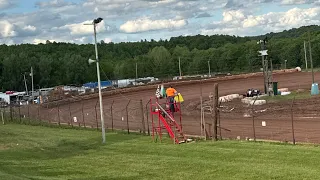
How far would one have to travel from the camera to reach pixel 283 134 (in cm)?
2962

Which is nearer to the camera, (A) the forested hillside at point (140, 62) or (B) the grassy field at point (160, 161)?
(B) the grassy field at point (160, 161)

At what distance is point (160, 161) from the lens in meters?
19.3

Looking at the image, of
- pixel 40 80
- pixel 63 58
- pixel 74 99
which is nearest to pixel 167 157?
pixel 74 99

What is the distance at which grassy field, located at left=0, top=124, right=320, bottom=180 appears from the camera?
51.1 ft

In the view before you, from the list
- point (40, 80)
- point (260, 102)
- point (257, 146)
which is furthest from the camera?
point (40, 80)

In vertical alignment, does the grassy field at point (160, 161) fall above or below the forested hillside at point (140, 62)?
below

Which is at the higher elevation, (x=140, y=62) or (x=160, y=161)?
(x=140, y=62)

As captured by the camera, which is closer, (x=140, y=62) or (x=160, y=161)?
(x=160, y=161)

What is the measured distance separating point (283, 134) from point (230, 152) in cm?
1039

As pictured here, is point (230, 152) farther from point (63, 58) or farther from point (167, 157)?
point (63, 58)

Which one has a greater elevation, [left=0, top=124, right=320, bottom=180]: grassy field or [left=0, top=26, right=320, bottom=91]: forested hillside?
[left=0, top=26, right=320, bottom=91]: forested hillside

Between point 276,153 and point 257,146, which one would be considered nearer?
point 276,153

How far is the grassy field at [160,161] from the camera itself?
15.6 metres

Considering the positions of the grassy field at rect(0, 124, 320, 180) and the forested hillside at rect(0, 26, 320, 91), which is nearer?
the grassy field at rect(0, 124, 320, 180)
